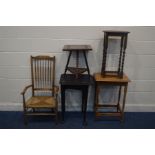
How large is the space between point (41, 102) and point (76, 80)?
2.05 ft

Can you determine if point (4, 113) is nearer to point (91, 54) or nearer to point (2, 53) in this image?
point (2, 53)

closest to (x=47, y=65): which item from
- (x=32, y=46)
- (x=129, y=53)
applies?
(x=32, y=46)

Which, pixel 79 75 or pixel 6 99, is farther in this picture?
pixel 6 99

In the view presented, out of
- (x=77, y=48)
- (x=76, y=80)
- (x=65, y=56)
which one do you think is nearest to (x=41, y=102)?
(x=76, y=80)

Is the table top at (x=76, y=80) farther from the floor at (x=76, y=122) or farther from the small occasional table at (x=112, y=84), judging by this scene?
the floor at (x=76, y=122)

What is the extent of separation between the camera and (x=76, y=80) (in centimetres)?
275

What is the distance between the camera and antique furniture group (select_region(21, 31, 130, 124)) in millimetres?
2691

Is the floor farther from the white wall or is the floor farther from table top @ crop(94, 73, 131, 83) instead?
table top @ crop(94, 73, 131, 83)

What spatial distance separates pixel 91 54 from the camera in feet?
9.71

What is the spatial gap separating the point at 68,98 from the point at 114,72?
0.91 m

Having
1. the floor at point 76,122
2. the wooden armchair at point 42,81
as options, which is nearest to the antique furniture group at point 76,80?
the wooden armchair at point 42,81
